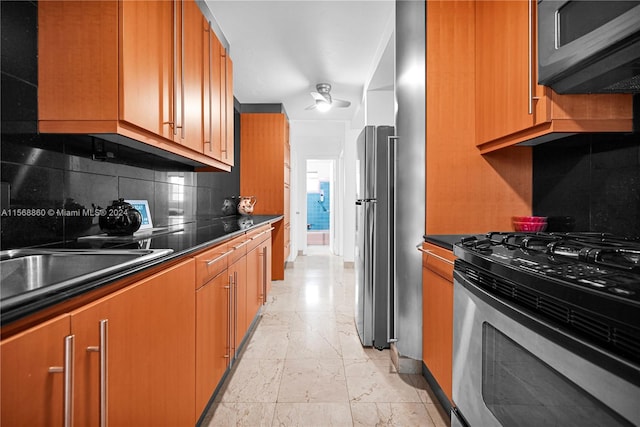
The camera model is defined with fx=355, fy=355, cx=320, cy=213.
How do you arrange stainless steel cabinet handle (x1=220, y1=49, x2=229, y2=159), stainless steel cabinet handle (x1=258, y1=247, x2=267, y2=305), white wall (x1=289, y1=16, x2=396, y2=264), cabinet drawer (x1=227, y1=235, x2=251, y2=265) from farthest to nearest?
white wall (x1=289, y1=16, x2=396, y2=264), stainless steel cabinet handle (x1=258, y1=247, x2=267, y2=305), stainless steel cabinet handle (x1=220, y1=49, x2=229, y2=159), cabinet drawer (x1=227, y1=235, x2=251, y2=265)

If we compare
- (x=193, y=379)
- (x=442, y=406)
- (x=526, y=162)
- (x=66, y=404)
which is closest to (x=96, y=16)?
(x=66, y=404)

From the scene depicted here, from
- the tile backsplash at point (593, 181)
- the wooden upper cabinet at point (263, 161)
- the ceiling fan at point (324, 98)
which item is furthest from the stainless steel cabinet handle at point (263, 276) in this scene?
the tile backsplash at point (593, 181)

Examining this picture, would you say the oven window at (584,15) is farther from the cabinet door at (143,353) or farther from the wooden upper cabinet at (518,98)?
the cabinet door at (143,353)

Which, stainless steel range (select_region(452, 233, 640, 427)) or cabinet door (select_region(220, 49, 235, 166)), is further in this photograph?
cabinet door (select_region(220, 49, 235, 166))

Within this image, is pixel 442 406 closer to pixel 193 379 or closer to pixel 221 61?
pixel 193 379

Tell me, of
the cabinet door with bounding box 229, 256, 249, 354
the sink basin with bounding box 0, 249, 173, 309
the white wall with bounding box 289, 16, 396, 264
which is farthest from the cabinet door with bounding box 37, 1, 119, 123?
the white wall with bounding box 289, 16, 396, 264

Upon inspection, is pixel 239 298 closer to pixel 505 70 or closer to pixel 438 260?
pixel 438 260

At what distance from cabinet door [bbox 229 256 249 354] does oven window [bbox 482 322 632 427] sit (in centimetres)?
151

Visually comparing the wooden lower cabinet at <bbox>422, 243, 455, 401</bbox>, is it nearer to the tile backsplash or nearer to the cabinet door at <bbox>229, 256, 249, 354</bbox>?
the tile backsplash

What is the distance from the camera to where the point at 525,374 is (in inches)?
35.8

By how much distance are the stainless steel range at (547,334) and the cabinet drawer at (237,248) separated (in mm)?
1296

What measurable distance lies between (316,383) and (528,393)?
1.48 metres

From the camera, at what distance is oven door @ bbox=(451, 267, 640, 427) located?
642 millimetres

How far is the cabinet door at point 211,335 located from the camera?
160 centimetres
